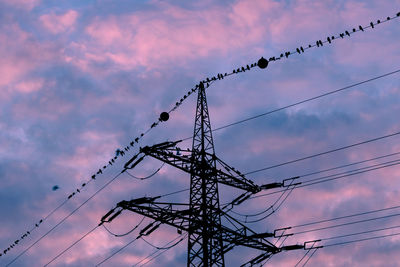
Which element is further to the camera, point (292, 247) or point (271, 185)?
point (271, 185)

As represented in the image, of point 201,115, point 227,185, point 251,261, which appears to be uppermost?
point 201,115

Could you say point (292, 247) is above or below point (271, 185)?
below

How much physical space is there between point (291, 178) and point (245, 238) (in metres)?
3.77

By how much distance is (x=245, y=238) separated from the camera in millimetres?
23188

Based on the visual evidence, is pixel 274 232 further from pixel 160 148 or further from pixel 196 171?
pixel 160 148

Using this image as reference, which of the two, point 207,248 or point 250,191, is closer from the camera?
point 207,248

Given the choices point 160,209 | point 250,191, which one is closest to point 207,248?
point 160,209

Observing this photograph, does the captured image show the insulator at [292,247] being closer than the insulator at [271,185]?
Yes

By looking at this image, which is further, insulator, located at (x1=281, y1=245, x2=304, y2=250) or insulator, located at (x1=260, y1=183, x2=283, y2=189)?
insulator, located at (x1=260, y1=183, x2=283, y2=189)

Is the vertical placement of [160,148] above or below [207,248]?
above

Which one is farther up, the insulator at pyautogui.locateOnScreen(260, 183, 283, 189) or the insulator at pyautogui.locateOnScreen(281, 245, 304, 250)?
the insulator at pyautogui.locateOnScreen(260, 183, 283, 189)

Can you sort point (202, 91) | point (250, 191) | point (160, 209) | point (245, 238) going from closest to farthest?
point (160, 209) → point (245, 238) → point (250, 191) → point (202, 91)

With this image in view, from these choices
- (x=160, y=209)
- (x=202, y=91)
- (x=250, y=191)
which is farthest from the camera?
(x=202, y=91)

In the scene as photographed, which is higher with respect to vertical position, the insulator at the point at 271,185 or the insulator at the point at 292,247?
the insulator at the point at 271,185
